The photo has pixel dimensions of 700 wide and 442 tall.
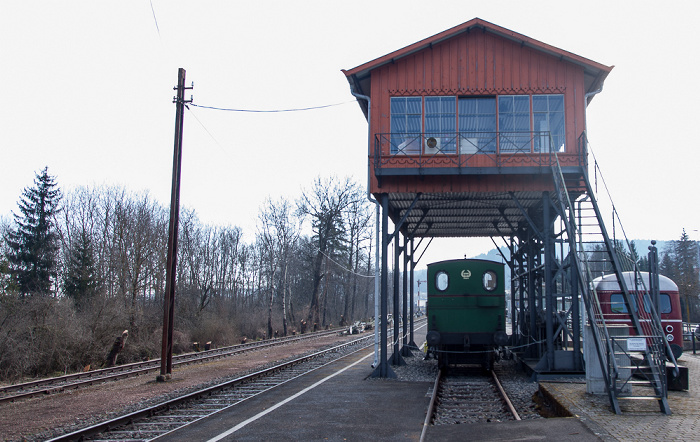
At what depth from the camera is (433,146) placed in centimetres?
1516

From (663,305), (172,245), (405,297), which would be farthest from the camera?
(405,297)

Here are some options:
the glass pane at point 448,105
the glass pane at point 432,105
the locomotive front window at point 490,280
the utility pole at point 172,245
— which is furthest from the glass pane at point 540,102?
the utility pole at point 172,245

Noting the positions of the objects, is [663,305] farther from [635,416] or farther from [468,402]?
[635,416]

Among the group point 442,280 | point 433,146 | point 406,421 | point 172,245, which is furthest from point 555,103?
point 172,245

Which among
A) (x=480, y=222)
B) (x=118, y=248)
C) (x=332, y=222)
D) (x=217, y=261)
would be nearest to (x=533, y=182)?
(x=480, y=222)

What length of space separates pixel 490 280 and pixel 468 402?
16.8 ft

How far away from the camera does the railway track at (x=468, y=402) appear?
9438 mm

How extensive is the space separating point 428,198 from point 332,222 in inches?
1198

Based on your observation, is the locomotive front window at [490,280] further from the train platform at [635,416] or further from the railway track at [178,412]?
the railway track at [178,412]

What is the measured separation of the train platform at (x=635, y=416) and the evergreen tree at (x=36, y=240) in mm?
30698

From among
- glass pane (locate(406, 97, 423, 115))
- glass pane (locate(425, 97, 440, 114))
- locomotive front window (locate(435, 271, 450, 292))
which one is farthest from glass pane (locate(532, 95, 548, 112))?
locomotive front window (locate(435, 271, 450, 292))

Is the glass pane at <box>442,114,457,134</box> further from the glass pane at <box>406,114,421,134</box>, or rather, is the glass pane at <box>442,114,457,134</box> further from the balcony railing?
the glass pane at <box>406,114,421,134</box>

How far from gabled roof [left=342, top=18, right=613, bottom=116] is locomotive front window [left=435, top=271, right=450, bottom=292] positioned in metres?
6.30

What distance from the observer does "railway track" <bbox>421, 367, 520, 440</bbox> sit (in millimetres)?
9438
